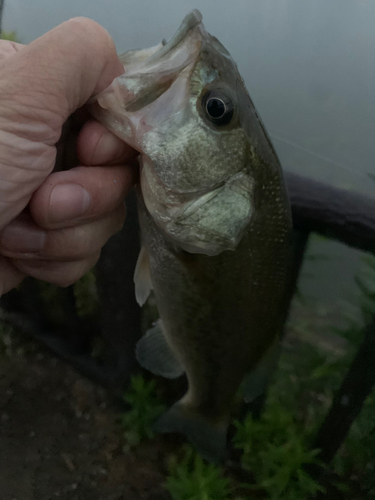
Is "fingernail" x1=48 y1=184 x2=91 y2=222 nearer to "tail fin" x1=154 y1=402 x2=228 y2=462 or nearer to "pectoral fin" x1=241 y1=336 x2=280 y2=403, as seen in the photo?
"pectoral fin" x1=241 y1=336 x2=280 y2=403

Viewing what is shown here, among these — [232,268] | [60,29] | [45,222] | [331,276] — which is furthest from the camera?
[331,276]

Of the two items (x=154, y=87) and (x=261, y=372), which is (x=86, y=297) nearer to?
(x=261, y=372)

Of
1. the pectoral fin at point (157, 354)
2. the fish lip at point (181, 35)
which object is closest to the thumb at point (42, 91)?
the fish lip at point (181, 35)

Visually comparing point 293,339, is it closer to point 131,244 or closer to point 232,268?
point 131,244

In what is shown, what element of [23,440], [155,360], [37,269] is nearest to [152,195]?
[37,269]

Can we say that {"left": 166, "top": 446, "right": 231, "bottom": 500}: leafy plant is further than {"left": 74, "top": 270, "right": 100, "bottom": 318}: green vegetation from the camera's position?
No

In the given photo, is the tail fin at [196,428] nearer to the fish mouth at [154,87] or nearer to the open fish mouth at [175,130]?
the open fish mouth at [175,130]

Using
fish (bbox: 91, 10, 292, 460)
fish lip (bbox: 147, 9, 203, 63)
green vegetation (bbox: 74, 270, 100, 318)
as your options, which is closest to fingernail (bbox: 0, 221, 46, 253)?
fish (bbox: 91, 10, 292, 460)
